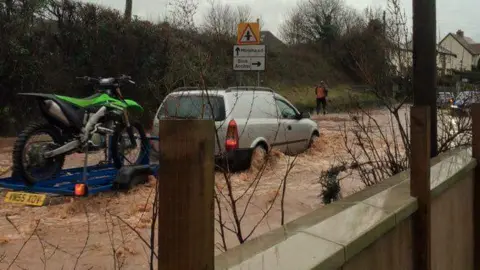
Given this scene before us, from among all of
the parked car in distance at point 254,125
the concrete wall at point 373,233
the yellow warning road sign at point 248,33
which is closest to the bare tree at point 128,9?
the yellow warning road sign at point 248,33

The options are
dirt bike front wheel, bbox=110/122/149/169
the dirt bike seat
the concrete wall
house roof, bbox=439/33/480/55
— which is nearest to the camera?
the concrete wall

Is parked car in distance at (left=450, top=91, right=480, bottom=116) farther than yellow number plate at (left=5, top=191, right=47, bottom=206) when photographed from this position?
Yes

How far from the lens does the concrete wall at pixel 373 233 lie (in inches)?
83.7

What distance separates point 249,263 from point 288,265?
6.2 inches

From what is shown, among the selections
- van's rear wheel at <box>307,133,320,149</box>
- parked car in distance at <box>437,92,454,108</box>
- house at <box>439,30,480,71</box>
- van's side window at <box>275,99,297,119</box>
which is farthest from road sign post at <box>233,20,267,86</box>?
parked car in distance at <box>437,92,454,108</box>

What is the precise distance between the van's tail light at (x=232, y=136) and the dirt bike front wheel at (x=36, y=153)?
2.68 m

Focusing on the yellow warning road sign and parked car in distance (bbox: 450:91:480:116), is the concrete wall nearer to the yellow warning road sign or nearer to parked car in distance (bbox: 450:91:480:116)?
parked car in distance (bbox: 450:91:480:116)

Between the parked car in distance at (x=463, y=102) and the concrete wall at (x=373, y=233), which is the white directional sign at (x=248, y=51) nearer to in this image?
the parked car in distance at (x=463, y=102)

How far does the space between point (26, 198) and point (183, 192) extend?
17.6 ft

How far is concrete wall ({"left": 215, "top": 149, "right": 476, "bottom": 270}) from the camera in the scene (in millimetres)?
2127

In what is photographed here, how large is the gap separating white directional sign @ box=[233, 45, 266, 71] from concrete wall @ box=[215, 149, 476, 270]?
7.14m

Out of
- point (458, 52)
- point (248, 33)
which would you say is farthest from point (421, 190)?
point (458, 52)

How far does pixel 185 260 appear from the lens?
1539 mm

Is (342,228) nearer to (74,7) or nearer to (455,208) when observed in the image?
(455,208)
